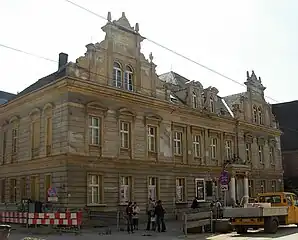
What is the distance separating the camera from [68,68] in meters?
26.5

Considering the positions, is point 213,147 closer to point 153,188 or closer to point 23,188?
point 153,188

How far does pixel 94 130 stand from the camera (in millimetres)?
27891

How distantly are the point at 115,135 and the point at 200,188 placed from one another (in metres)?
11.3

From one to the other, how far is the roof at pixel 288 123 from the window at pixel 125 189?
3918cm

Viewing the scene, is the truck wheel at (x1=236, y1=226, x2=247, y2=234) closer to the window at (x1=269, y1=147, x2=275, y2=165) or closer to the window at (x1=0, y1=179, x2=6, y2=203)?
the window at (x1=0, y1=179, x2=6, y2=203)

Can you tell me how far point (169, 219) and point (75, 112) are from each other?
11.7m

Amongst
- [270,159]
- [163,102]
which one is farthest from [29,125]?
[270,159]

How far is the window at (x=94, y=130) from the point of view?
90.6 ft

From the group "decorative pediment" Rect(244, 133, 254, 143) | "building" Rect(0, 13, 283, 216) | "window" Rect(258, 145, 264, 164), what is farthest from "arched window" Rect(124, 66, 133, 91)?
"window" Rect(258, 145, 264, 164)

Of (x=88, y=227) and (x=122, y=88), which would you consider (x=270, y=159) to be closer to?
(x=122, y=88)

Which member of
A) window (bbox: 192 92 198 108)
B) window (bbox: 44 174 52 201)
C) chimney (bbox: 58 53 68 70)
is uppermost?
chimney (bbox: 58 53 68 70)

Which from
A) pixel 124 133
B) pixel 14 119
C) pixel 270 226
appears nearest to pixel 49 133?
pixel 124 133

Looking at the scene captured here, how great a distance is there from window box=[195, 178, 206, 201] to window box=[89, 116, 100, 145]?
38.6ft

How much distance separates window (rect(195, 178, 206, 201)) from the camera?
1415 inches
